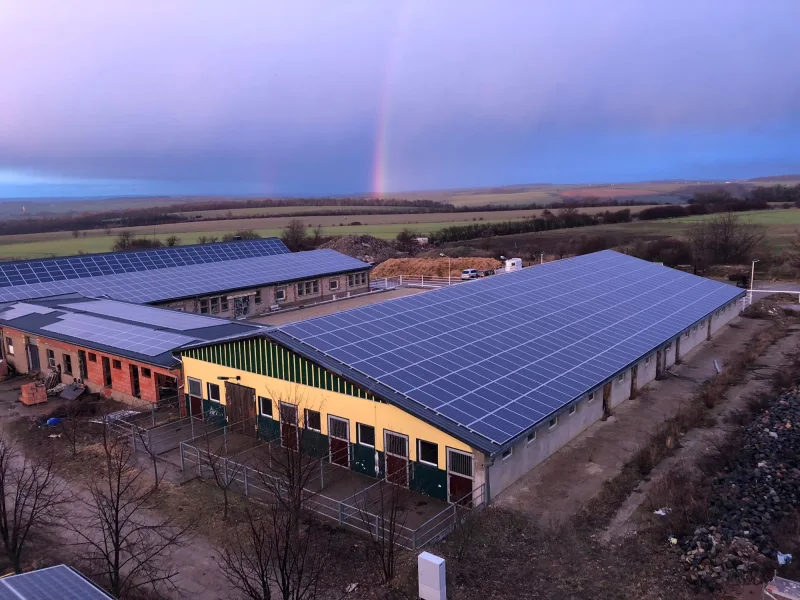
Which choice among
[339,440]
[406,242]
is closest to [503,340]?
[339,440]

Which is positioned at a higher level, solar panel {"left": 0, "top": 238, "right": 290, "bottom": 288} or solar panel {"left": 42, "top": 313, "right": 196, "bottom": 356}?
solar panel {"left": 0, "top": 238, "right": 290, "bottom": 288}

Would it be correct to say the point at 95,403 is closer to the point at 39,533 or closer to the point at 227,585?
the point at 39,533

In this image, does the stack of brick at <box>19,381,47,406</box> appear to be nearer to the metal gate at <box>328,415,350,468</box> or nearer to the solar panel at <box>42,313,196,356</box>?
the solar panel at <box>42,313,196,356</box>

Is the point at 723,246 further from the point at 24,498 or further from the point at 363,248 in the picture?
the point at 24,498

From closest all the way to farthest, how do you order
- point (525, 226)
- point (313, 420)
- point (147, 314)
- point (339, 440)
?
1. point (339, 440)
2. point (313, 420)
3. point (147, 314)
4. point (525, 226)

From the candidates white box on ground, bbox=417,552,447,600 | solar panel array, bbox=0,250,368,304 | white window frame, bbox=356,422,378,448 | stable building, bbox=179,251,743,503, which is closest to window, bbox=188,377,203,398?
stable building, bbox=179,251,743,503
